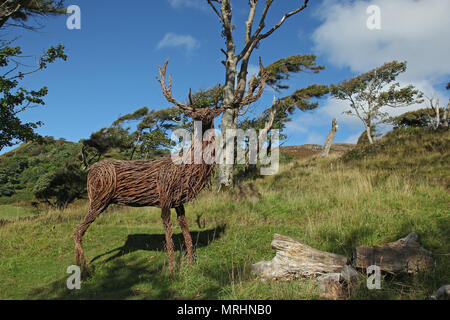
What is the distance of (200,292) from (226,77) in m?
11.0

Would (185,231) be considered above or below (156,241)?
above

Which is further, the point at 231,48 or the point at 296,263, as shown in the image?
the point at 231,48

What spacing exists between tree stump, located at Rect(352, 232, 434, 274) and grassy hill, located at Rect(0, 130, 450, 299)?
16 cm

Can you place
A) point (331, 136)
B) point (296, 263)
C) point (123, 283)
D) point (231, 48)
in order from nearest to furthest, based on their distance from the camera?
1. point (296, 263)
2. point (123, 283)
3. point (231, 48)
4. point (331, 136)

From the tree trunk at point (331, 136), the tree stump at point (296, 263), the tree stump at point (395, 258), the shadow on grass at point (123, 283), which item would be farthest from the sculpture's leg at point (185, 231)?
the tree trunk at point (331, 136)

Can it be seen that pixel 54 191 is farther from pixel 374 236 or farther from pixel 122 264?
pixel 374 236

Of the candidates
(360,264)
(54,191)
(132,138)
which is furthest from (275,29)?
(132,138)

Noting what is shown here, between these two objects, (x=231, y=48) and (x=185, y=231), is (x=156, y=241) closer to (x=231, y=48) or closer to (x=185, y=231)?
(x=185, y=231)

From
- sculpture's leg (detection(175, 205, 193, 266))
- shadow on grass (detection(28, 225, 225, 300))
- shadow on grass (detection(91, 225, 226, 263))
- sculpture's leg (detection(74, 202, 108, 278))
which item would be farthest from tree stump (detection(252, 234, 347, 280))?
sculpture's leg (detection(74, 202, 108, 278))

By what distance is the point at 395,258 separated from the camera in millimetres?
4445

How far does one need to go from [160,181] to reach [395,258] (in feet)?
12.7

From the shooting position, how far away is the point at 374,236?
19.0ft

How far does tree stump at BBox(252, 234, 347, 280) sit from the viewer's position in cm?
448

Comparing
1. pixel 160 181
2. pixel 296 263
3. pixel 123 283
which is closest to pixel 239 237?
pixel 296 263
